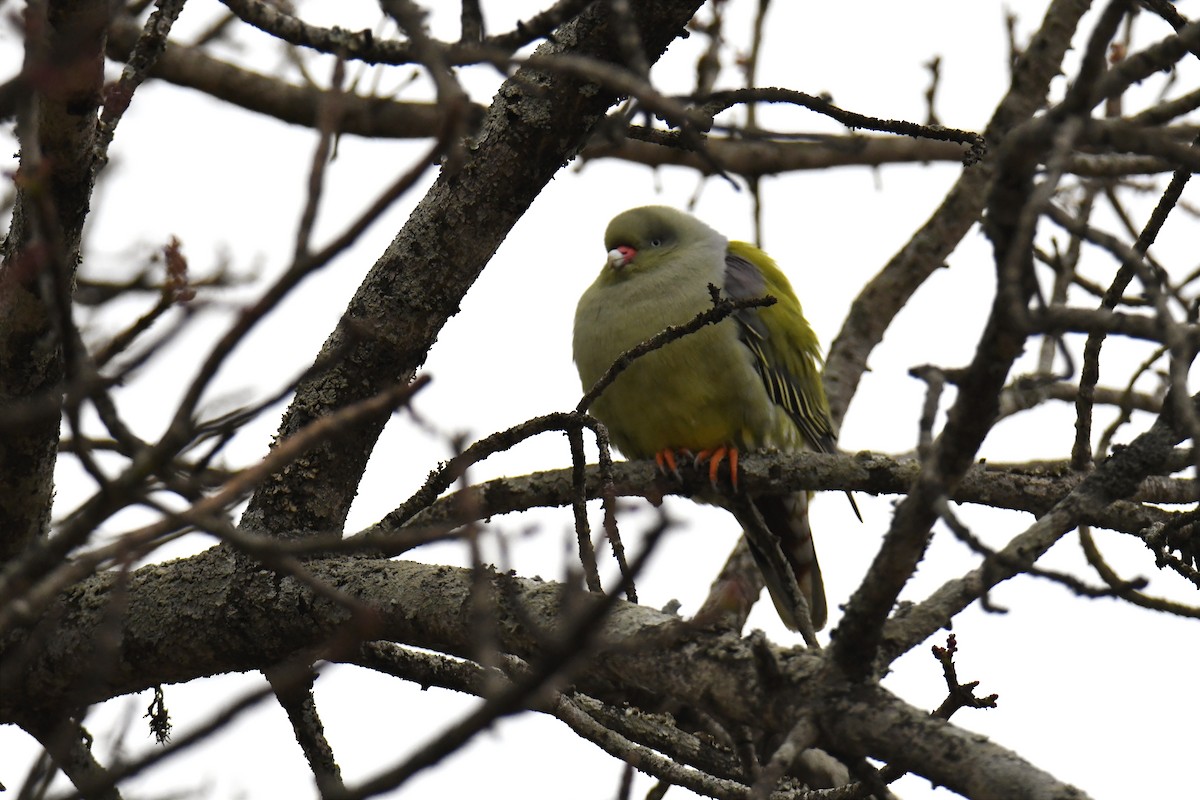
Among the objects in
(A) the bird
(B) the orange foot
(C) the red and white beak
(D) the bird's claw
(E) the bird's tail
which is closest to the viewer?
(B) the orange foot

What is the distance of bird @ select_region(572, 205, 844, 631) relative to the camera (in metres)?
4.78

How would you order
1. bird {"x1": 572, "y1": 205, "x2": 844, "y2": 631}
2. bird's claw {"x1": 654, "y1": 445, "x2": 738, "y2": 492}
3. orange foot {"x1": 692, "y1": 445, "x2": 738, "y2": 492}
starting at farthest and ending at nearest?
bird {"x1": 572, "y1": 205, "x2": 844, "y2": 631} → bird's claw {"x1": 654, "y1": 445, "x2": 738, "y2": 492} → orange foot {"x1": 692, "y1": 445, "x2": 738, "y2": 492}

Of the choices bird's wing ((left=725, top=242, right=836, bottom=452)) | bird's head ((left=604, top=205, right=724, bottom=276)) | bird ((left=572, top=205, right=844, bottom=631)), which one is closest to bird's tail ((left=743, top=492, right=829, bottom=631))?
bird ((left=572, top=205, right=844, bottom=631))

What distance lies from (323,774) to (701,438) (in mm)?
2121

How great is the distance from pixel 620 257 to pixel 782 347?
2.35 feet

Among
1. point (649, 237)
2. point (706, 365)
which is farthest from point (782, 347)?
point (649, 237)

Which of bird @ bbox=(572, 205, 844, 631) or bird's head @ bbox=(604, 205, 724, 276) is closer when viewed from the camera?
bird @ bbox=(572, 205, 844, 631)

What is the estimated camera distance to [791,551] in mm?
5348

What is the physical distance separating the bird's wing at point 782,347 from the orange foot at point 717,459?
0.35m

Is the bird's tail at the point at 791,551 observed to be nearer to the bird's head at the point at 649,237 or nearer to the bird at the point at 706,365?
the bird at the point at 706,365

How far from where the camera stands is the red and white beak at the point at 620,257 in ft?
17.3

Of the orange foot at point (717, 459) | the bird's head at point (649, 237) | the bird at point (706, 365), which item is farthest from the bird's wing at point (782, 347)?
the orange foot at point (717, 459)

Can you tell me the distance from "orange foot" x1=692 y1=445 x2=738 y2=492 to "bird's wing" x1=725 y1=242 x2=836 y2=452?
1.14 feet

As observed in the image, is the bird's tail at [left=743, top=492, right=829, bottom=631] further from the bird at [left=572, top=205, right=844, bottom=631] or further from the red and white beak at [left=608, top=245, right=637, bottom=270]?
the red and white beak at [left=608, top=245, right=637, bottom=270]
